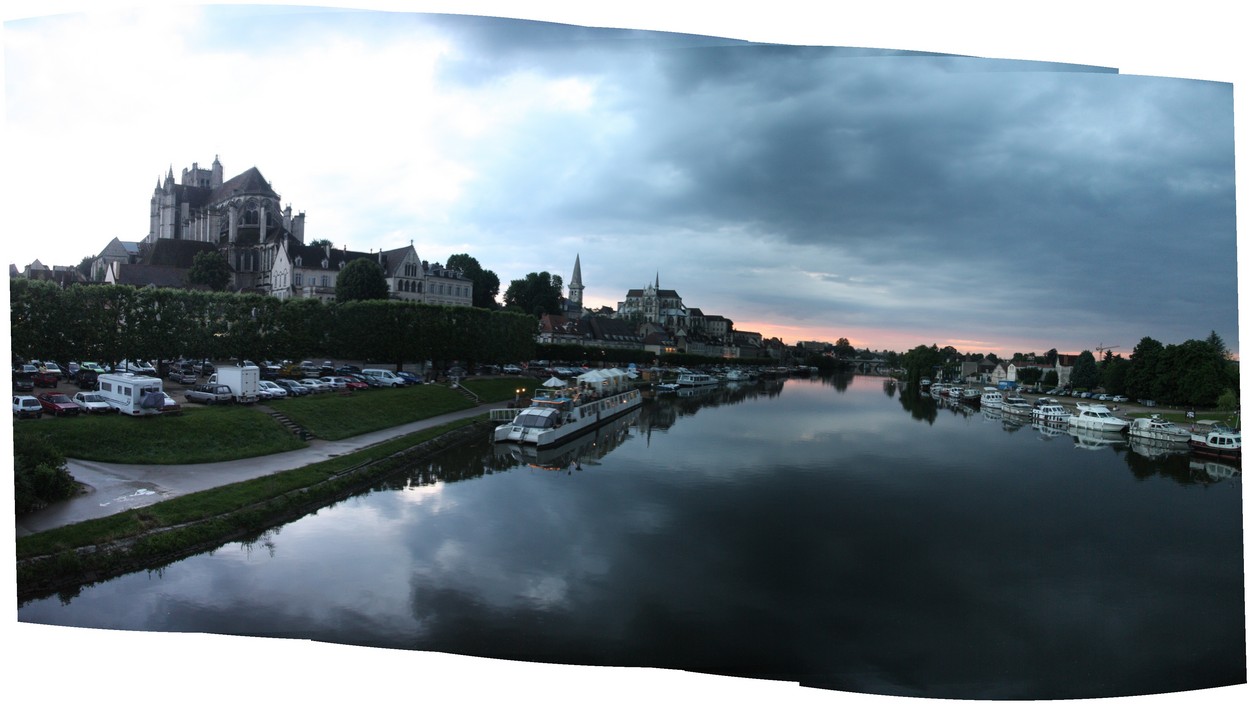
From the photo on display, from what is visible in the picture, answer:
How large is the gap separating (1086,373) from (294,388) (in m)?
50.5

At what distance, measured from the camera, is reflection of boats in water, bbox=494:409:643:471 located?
79.0 ft

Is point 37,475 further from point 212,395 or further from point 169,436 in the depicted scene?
point 212,395

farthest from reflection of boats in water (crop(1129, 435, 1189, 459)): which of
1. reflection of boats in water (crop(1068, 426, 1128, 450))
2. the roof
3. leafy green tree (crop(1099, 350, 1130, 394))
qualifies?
the roof

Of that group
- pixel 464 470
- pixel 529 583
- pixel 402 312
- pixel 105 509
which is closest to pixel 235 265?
pixel 402 312

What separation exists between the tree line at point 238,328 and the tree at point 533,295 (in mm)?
32960

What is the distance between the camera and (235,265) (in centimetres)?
4822

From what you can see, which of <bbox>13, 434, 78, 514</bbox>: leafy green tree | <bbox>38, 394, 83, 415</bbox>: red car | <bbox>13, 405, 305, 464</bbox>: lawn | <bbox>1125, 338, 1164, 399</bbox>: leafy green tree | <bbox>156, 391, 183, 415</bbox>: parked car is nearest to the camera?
<bbox>13, 434, 78, 514</bbox>: leafy green tree

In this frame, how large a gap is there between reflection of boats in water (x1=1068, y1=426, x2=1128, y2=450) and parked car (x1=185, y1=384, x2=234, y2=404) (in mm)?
36198

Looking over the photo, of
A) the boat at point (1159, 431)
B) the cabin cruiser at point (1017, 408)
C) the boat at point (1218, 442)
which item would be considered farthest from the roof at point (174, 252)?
the boat at point (1218, 442)

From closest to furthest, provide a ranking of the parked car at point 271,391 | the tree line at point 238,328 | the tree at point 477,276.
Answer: the tree line at point 238,328
the parked car at point 271,391
the tree at point 477,276

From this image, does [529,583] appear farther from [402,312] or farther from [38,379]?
[402,312]

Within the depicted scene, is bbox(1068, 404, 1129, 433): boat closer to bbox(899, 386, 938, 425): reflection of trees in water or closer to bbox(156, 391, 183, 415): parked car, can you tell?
bbox(899, 386, 938, 425): reflection of trees in water

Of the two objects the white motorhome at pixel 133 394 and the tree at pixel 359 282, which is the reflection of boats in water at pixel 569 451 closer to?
the white motorhome at pixel 133 394

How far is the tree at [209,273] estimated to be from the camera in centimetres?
3909
